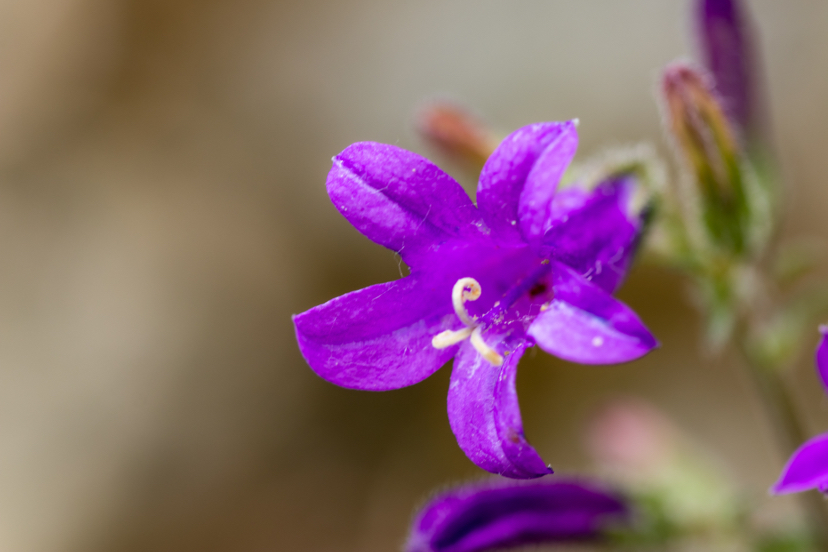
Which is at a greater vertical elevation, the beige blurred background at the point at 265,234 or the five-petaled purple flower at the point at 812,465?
the beige blurred background at the point at 265,234

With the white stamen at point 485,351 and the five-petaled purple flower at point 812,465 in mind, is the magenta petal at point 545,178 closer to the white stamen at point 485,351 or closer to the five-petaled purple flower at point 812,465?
the white stamen at point 485,351

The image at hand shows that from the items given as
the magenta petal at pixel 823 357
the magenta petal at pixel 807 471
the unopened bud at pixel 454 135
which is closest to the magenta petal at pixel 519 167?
the magenta petal at pixel 823 357

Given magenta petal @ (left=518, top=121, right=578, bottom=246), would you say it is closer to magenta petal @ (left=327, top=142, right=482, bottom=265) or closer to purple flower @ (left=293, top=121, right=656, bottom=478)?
purple flower @ (left=293, top=121, right=656, bottom=478)

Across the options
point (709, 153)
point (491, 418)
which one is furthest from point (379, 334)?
point (709, 153)

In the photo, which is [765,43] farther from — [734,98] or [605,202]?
[605,202]

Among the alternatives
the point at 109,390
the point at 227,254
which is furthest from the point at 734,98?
the point at 109,390
